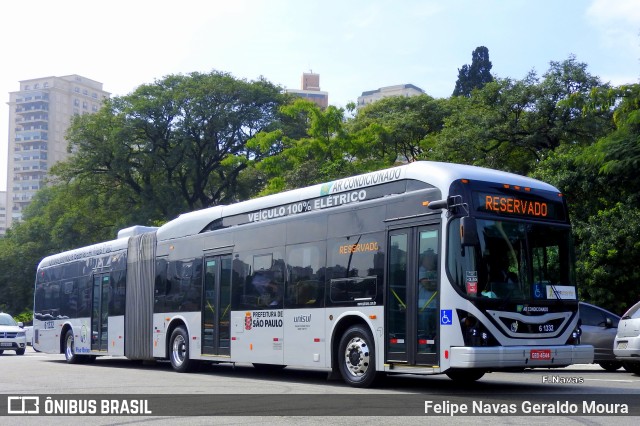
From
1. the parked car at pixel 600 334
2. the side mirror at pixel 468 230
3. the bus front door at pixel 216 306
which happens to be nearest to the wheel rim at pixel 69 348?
the bus front door at pixel 216 306

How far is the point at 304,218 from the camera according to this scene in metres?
14.9

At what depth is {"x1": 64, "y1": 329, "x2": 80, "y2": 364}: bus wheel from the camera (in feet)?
76.9

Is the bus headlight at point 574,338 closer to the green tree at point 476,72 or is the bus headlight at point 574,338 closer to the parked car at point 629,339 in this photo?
the parked car at point 629,339

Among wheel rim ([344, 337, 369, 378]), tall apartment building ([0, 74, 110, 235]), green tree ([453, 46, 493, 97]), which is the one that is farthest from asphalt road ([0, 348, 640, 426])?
tall apartment building ([0, 74, 110, 235])

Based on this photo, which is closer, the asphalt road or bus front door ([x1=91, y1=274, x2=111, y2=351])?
the asphalt road

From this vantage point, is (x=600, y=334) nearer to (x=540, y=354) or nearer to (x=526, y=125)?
(x=540, y=354)

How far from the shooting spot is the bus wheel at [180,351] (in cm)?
1820

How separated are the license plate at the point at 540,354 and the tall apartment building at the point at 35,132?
142 m

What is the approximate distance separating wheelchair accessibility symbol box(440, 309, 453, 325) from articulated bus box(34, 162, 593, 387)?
0.07ft

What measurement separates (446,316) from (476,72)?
182 feet

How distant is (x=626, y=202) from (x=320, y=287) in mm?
15300

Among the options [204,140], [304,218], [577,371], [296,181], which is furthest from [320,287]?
[204,140]

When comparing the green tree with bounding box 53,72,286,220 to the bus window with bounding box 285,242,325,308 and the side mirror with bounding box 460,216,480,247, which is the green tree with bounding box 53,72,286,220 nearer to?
the bus window with bounding box 285,242,325,308

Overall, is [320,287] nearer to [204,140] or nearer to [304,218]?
[304,218]
